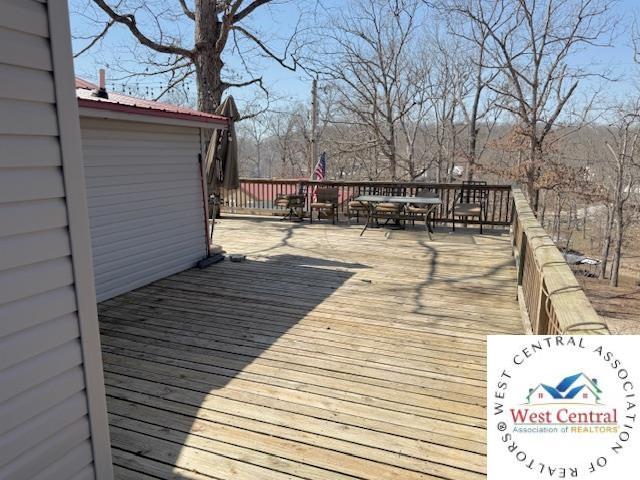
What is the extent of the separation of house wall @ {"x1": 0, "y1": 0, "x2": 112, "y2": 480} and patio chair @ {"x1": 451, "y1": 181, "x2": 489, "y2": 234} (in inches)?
282

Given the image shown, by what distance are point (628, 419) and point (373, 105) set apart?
64.3ft

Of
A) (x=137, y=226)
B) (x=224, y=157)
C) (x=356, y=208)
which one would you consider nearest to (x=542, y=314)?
(x=137, y=226)

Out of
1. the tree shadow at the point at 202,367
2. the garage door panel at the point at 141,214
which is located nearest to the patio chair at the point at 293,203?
the garage door panel at the point at 141,214

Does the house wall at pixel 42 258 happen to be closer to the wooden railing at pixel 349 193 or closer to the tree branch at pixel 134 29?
the wooden railing at pixel 349 193

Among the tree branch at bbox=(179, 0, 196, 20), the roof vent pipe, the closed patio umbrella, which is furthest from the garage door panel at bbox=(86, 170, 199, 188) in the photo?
the tree branch at bbox=(179, 0, 196, 20)

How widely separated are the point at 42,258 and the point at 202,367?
5.64ft

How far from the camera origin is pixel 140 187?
485 cm

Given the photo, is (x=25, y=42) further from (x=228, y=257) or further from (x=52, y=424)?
(x=228, y=257)

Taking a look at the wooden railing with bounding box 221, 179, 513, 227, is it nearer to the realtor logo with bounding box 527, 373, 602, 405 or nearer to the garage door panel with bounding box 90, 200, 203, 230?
the garage door panel with bounding box 90, 200, 203, 230

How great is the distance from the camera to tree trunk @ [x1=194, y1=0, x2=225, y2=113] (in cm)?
978

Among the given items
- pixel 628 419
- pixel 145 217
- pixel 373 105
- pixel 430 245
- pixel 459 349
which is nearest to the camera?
pixel 628 419


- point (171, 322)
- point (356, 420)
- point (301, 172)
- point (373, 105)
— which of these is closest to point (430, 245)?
point (171, 322)

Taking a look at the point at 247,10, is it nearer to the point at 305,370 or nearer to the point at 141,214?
the point at 141,214

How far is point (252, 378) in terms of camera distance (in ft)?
9.47
